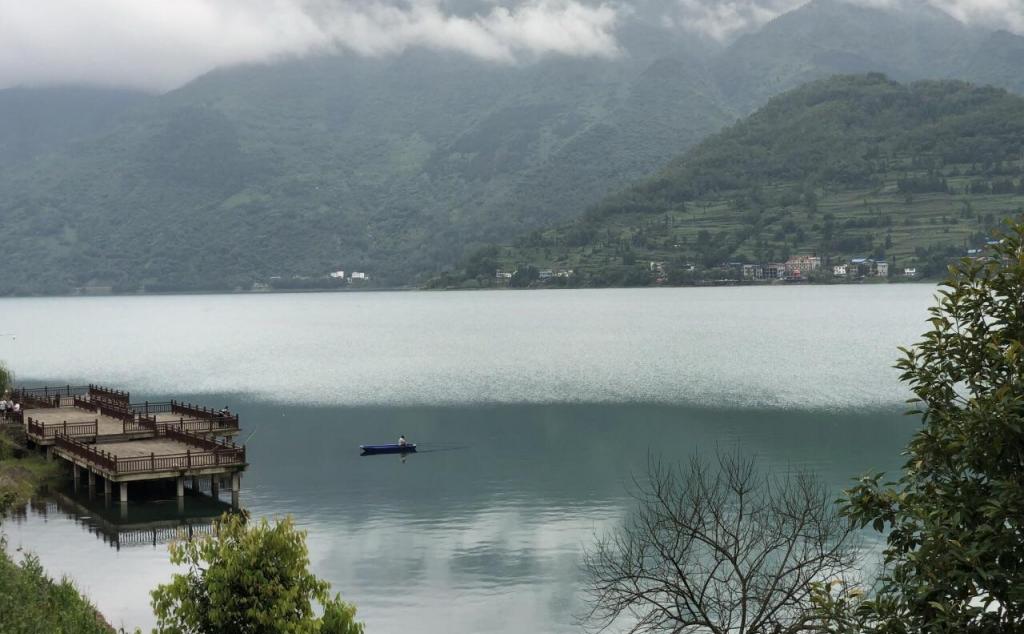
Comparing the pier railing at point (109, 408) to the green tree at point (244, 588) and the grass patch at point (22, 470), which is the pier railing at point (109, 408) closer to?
the grass patch at point (22, 470)

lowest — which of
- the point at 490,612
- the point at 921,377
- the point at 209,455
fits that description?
the point at 490,612

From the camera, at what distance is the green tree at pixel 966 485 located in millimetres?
12336

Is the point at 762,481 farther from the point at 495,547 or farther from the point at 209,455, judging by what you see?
the point at 209,455

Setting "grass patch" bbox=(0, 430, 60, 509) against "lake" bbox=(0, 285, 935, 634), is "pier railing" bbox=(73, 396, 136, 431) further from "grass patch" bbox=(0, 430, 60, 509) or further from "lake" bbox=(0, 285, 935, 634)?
"lake" bbox=(0, 285, 935, 634)

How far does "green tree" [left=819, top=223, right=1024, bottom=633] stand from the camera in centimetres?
1234

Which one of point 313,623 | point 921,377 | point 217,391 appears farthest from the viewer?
point 217,391

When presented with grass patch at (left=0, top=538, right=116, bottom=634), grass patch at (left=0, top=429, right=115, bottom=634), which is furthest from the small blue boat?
grass patch at (left=0, top=538, right=116, bottom=634)

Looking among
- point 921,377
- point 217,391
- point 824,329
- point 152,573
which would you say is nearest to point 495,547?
point 152,573

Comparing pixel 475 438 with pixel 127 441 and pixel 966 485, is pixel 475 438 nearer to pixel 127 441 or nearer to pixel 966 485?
pixel 127 441

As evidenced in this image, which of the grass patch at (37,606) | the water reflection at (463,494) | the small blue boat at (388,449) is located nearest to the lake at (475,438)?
the water reflection at (463,494)

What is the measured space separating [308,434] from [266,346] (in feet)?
296

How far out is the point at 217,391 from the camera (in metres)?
102

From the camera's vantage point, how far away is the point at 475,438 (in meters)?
73.3

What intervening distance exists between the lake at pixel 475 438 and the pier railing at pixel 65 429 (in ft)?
21.9
